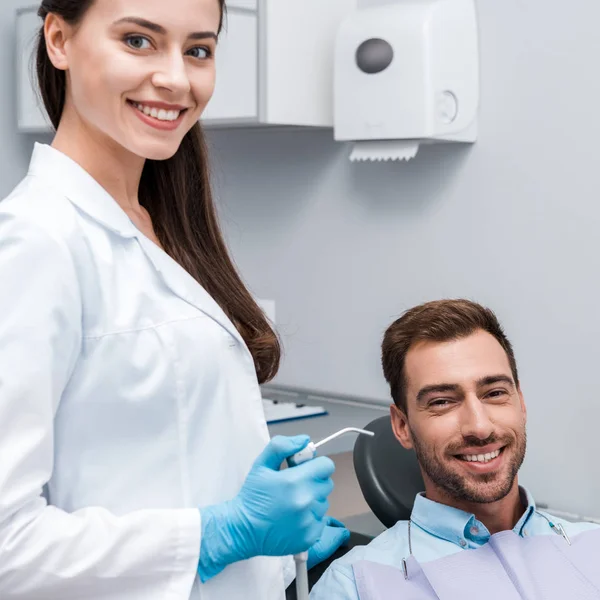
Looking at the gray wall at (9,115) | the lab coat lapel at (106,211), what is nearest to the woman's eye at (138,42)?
the lab coat lapel at (106,211)

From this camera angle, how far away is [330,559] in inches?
65.1

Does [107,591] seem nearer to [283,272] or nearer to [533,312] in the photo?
[533,312]

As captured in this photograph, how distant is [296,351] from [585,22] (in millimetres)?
1205

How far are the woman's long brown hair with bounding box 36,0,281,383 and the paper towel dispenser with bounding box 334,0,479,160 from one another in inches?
39.4

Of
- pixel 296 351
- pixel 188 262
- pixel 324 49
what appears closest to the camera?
pixel 188 262

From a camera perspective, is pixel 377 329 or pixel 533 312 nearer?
pixel 533 312

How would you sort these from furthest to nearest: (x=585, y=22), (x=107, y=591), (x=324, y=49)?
(x=324, y=49) → (x=585, y=22) → (x=107, y=591)

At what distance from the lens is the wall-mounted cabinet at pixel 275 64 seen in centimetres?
231

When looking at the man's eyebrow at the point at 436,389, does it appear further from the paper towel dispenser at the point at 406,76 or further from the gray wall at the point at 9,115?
the gray wall at the point at 9,115

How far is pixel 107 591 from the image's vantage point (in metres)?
0.97

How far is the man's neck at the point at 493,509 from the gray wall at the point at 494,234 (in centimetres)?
60

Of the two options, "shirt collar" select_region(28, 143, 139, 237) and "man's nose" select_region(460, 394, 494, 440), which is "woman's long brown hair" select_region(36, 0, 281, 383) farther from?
"man's nose" select_region(460, 394, 494, 440)

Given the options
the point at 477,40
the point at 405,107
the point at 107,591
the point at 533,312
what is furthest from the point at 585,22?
the point at 107,591

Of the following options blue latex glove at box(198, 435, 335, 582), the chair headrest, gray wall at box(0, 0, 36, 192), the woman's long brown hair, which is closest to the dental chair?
the chair headrest
